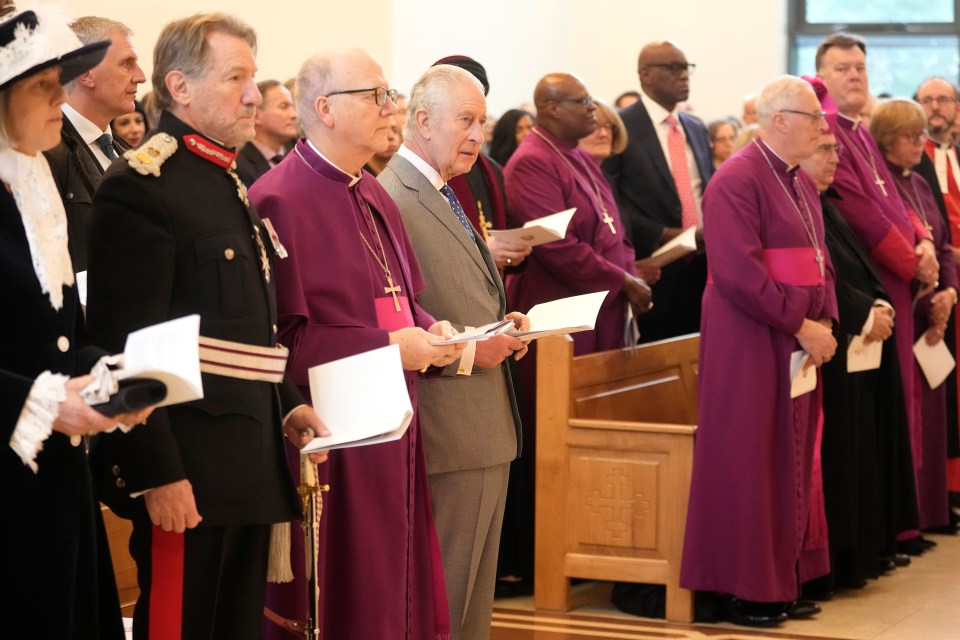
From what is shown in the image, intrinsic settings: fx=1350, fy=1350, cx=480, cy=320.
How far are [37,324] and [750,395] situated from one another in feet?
9.99

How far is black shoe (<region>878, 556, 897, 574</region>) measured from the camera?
557cm

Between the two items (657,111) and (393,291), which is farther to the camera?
(657,111)

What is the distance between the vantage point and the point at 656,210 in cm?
625

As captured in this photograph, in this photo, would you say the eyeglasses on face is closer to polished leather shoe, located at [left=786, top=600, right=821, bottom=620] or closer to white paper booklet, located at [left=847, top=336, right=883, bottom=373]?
white paper booklet, located at [left=847, top=336, right=883, bottom=373]

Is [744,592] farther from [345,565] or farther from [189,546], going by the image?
[189,546]

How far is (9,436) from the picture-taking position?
2.03 meters

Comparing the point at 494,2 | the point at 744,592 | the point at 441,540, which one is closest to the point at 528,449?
the point at 744,592

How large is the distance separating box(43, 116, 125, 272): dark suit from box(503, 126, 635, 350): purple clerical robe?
6.79 ft

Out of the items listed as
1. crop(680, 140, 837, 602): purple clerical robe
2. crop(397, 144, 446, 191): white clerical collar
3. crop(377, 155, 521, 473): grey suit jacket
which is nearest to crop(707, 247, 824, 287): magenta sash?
crop(680, 140, 837, 602): purple clerical robe

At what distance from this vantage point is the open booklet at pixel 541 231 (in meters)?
4.24

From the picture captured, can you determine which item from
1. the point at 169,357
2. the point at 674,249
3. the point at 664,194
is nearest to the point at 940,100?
the point at 664,194

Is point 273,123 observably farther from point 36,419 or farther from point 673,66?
point 36,419

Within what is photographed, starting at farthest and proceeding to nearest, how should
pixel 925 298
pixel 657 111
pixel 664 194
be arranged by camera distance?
pixel 657 111
pixel 664 194
pixel 925 298

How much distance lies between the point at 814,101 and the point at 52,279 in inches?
133
